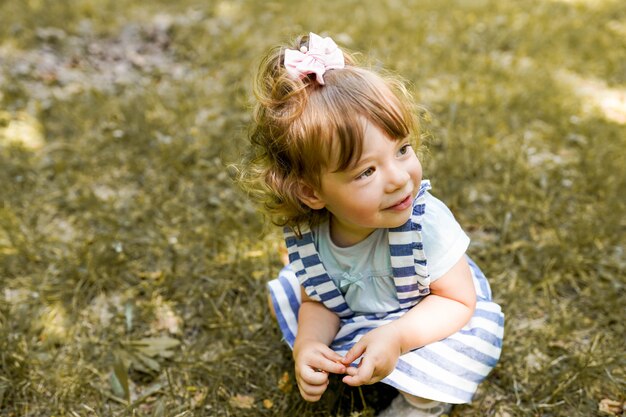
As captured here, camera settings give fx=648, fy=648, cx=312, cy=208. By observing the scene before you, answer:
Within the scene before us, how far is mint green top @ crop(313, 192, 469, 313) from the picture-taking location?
161 cm

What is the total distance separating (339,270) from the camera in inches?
68.0


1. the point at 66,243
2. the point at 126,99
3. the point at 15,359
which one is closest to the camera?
the point at 15,359

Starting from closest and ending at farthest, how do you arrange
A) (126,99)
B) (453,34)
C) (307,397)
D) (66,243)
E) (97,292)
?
(307,397), (97,292), (66,243), (126,99), (453,34)

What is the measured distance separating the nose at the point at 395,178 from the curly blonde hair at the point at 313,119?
7 cm

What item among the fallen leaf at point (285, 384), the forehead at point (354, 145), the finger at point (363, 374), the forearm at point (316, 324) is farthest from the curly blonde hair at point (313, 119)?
the fallen leaf at point (285, 384)

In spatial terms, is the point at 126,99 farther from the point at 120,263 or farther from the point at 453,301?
the point at 453,301

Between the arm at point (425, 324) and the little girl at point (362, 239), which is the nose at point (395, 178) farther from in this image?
the arm at point (425, 324)

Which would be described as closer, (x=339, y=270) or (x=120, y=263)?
(x=339, y=270)

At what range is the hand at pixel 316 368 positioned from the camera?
1.56 metres

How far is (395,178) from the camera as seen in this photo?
146cm

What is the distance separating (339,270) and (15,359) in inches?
39.8

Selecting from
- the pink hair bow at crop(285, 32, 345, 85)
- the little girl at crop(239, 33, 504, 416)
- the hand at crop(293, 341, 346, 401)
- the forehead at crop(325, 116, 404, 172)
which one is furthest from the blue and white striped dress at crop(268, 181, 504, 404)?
the pink hair bow at crop(285, 32, 345, 85)

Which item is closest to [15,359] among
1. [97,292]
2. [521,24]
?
[97,292]

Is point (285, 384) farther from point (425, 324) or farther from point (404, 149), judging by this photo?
point (404, 149)
